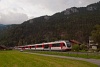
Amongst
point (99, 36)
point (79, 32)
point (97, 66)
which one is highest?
point (79, 32)

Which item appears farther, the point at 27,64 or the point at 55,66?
the point at 55,66

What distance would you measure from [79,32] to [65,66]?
16686cm

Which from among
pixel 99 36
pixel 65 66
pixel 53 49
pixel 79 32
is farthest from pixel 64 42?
pixel 79 32

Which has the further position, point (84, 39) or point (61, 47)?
point (84, 39)

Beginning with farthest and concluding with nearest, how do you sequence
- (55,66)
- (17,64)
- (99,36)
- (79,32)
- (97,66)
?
(79,32), (99,36), (97,66), (55,66), (17,64)

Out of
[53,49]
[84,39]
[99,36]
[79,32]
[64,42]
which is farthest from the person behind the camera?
[79,32]

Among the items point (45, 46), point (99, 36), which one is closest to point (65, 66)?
point (99, 36)

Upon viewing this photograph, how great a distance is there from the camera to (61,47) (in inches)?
2788

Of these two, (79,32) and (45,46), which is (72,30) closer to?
(79,32)

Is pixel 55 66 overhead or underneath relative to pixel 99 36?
underneath

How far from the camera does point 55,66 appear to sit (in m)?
22.3

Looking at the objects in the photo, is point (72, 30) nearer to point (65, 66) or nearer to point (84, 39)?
point (84, 39)

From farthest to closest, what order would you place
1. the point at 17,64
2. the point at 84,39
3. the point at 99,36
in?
the point at 84,39
the point at 99,36
the point at 17,64

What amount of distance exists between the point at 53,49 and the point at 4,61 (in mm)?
54935
